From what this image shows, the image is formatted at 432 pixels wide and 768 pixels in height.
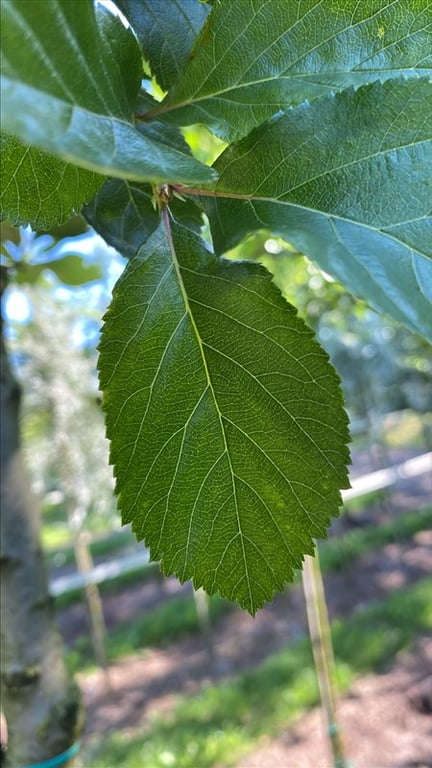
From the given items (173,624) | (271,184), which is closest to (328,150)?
(271,184)

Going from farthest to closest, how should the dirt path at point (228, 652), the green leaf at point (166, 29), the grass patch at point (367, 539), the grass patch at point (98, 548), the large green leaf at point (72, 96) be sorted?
the grass patch at point (98, 548), the grass patch at point (367, 539), the dirt path at point (228, 652), the green leaf at point (166, 29), the large green leaf at point (72, 96)

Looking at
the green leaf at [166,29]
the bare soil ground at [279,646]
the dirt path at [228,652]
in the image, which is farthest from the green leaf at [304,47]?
the dirt path at [228,652]

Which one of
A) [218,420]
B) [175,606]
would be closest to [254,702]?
[175,606]

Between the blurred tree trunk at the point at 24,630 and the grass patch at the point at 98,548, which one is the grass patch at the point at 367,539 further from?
the blurred tree trunk at the point at 24,630

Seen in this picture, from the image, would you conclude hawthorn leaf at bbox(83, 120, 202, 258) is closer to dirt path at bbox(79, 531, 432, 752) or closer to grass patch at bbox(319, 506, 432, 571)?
dirt path at bbox(79, 531, 432, 752)

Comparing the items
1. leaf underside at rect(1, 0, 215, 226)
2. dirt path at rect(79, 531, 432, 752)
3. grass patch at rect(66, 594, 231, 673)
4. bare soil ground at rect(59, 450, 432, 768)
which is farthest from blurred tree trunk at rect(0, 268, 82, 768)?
grass patch at rect(66, 594, 231, 673)

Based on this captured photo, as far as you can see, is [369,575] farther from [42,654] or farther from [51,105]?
[51,105]
